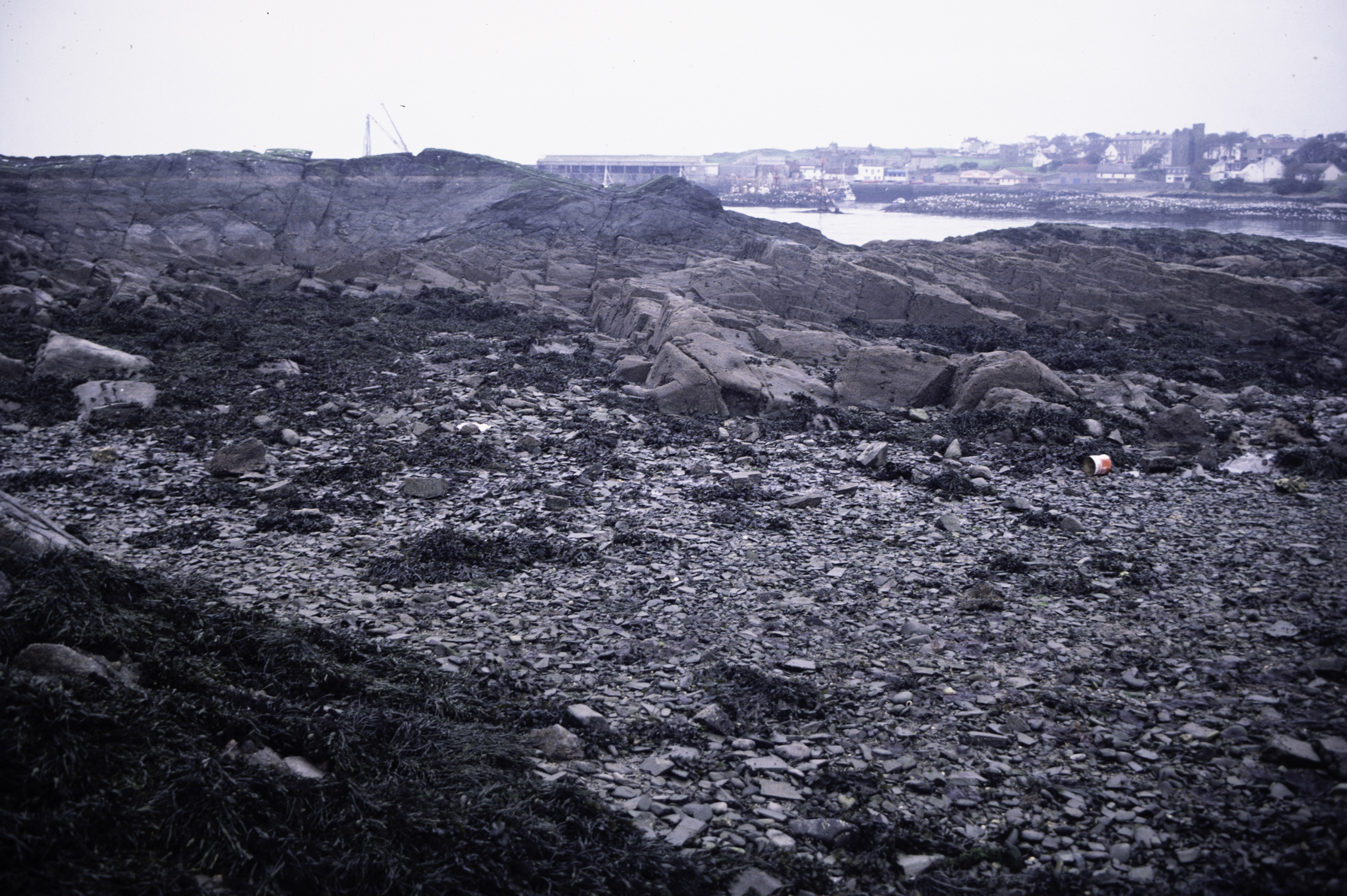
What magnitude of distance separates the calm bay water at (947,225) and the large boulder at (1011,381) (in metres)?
24.7

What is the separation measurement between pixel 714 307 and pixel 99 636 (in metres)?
15.4

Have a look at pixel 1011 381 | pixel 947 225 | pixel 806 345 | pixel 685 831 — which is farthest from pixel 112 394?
pixel 947 225

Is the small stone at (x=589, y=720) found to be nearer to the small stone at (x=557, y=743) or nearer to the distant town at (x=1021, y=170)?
the small stone at (x=557, y=743)

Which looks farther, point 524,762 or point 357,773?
point 524,762

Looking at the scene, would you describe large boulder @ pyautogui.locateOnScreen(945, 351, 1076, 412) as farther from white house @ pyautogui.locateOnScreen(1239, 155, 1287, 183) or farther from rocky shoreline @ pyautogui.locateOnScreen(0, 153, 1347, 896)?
white house @ pyautogui.locateOnScreen(1239, 155, 1287, 183)

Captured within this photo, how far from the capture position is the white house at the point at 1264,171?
71.8 m

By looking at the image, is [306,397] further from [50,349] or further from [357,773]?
[357,773]

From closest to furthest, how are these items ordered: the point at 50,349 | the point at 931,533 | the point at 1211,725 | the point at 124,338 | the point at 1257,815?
the point at 1257,815 → the point at 1211,725 → the point at 931,533 → the point at 50,349 → the point at 124,338

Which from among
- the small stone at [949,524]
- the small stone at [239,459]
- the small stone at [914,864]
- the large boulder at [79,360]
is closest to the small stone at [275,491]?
the small stone at [239,459]

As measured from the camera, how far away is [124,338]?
47.3ft

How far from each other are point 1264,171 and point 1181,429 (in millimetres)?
85140

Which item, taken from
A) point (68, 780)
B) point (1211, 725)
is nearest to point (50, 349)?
point (68, 780)

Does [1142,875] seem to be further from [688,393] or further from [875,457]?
[688,393]

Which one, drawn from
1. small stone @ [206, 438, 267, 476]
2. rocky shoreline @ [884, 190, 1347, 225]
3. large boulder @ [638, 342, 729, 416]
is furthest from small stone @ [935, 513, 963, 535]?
rocky shoreline @ [884, 190, 1347, 225]
